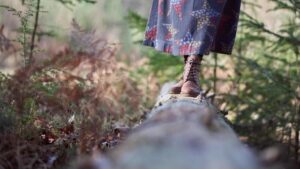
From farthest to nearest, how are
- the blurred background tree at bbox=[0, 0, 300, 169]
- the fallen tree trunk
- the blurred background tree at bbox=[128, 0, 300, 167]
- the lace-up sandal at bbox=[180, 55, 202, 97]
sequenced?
the blurred background tree at bbox=[128, 0, 300, 167] < the blurred background tree at bbox=[0, 0, 300, 169] < the lace-up sandal at bbox=[180, 55, 202, 97] < the fallen tree trunk

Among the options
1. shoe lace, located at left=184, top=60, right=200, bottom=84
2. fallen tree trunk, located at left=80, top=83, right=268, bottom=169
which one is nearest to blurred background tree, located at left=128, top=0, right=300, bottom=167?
shoe lace, located at left=184, top=60, right=200, bottom=84

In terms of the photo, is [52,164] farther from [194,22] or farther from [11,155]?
[194,22]

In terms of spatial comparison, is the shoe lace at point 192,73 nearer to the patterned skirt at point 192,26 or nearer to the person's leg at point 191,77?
the person's leg at point 191,77

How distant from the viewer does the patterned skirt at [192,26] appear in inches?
160

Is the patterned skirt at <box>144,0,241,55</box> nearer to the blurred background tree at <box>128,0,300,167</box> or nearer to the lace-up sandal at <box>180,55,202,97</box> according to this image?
the lace-up sandal at <box>180,55,202,97</box>

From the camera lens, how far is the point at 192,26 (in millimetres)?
4094

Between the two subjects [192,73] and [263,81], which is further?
[263,81]

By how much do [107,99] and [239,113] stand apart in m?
1.67

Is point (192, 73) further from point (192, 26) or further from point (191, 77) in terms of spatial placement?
point (192, 26)

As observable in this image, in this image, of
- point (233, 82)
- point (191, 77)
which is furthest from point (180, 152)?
point (233, 82)

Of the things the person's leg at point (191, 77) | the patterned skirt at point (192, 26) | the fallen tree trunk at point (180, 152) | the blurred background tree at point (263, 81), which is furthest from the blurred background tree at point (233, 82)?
the fallen tree trunk at point (180, 152)

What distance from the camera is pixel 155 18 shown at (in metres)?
4.46

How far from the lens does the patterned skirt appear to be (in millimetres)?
4055

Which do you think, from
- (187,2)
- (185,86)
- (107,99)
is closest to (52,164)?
(185,86)
